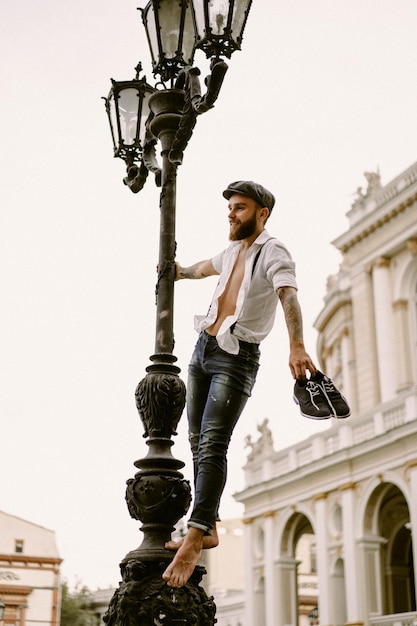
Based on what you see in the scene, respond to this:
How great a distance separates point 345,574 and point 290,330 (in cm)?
2153

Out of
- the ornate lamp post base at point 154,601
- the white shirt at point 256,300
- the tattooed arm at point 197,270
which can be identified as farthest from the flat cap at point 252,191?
the ornate lamp post base at point 154,601

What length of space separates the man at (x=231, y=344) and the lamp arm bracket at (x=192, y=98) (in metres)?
0.81

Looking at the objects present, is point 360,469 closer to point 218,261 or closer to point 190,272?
point 190,272

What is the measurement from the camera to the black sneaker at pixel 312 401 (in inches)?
135

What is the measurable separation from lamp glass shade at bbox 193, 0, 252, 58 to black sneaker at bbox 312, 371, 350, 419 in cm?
227

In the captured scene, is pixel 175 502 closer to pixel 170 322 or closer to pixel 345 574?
pixel 170 322

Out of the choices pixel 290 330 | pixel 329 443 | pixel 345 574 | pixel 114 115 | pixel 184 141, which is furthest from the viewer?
pixel 329 443

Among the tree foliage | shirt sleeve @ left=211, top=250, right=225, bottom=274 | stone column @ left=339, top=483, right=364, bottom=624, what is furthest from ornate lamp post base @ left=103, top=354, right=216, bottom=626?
the tree foliage

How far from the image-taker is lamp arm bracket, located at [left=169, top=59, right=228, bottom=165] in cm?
473

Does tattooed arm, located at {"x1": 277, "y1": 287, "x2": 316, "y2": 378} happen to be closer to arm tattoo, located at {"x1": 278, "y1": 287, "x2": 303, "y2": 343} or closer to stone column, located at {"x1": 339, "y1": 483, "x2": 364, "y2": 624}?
arm tattoo, located at {"x1": 278, "y1": 287, "x2": 303, "y2": 343}

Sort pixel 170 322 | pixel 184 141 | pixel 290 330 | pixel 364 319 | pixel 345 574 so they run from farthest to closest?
pixel 364 319 → pixel 345 574 → pixel 184 141 → pixel 170 322 → pixel 290 330

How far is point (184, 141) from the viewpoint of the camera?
521 cm

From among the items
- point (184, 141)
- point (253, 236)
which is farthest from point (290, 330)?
point (184, 141)

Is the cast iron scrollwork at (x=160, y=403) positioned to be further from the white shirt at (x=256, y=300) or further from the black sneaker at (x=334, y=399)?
the black sneaker at (x=334, y=399)
